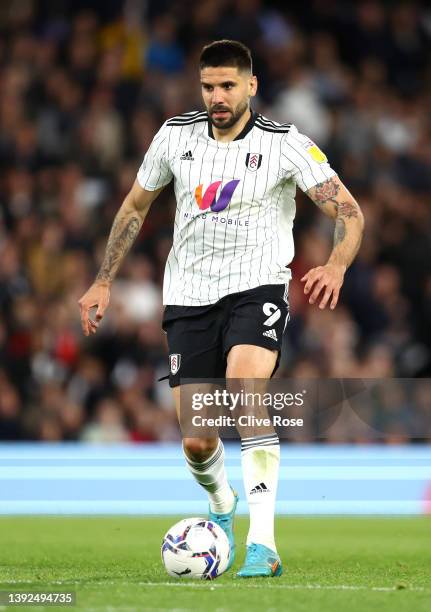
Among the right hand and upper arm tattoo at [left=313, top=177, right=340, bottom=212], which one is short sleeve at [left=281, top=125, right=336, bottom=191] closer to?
upper arm tattoo at [left=313, top=177, right=340, bottom=212]

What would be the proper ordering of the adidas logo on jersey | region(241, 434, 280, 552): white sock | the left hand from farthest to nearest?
the adidas logo on jersey < region(241, 434, 280, 552): white sock < the left hand

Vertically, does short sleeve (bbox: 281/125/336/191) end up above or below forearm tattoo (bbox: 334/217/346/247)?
above

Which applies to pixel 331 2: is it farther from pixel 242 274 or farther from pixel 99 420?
pixel 242 274

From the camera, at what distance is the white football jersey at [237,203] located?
23.1ft

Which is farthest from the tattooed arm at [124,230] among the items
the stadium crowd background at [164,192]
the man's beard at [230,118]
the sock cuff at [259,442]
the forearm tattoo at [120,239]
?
the stadium crowd background at [164,192]

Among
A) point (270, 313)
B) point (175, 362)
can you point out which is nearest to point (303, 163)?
point (270, 313)

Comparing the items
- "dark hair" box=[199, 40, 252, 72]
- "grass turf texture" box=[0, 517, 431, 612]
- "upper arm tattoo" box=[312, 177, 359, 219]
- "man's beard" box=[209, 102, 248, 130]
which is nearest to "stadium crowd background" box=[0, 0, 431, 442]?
"grass turf texture" box=[0, 517, 431, 612]

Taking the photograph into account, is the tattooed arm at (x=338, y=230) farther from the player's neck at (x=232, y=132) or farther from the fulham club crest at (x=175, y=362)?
the fulham club crest at (x=175, y=362)

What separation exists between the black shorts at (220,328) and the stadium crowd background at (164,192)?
5078 mm

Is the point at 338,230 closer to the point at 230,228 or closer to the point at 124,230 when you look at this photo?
the point at 230,228

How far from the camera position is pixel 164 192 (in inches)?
604

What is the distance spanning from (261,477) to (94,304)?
121 centimetres

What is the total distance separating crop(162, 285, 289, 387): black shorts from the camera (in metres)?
6.89

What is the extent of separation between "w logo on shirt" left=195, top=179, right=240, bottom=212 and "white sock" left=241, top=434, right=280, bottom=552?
1.15m
